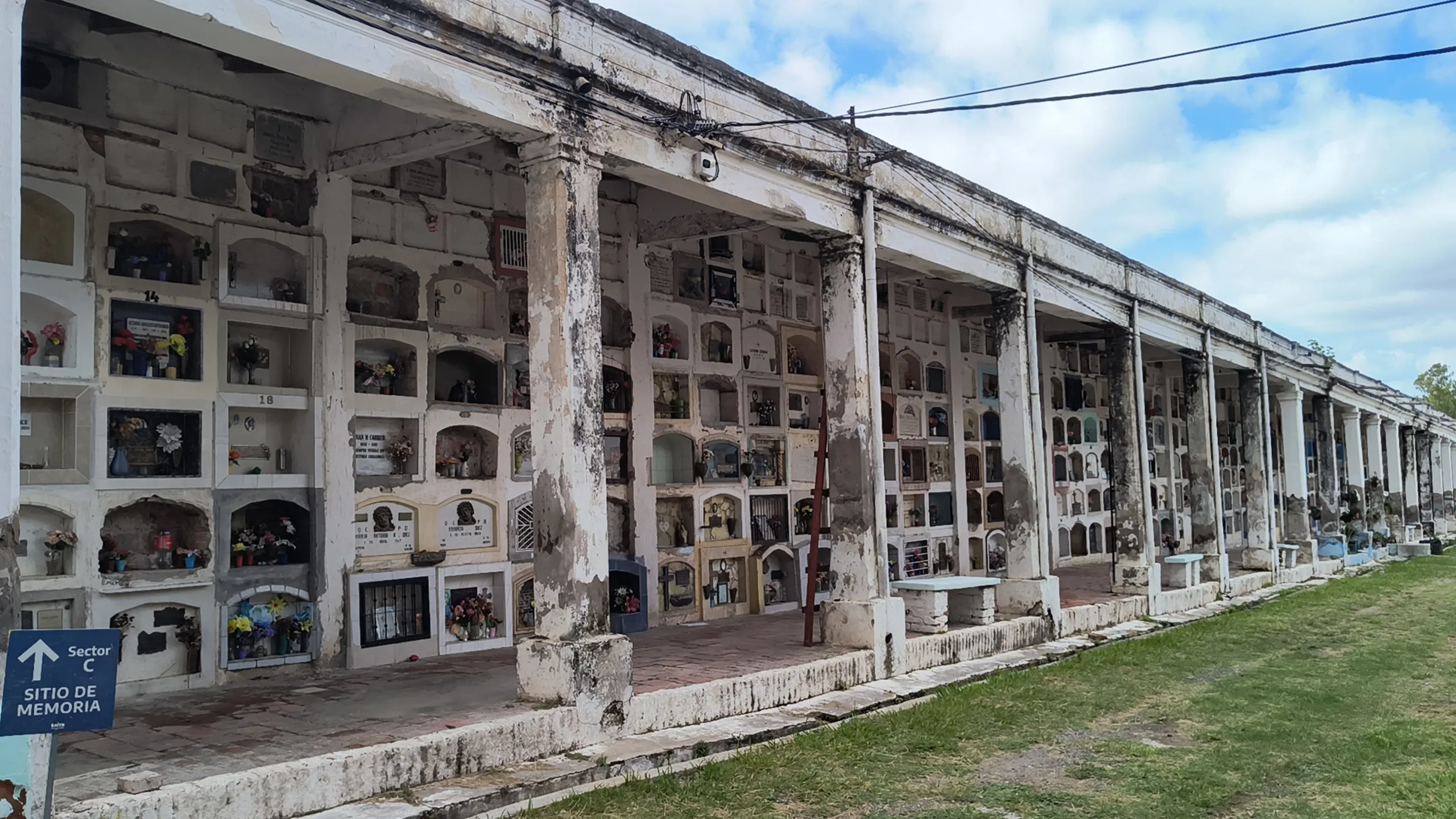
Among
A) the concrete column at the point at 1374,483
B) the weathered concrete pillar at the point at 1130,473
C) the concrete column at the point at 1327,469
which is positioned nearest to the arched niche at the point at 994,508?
the weathered concrete pillar at the point at 1130,473

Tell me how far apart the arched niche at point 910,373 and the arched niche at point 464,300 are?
648 centimetres

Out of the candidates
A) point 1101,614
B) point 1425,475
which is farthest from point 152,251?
point 1425,475

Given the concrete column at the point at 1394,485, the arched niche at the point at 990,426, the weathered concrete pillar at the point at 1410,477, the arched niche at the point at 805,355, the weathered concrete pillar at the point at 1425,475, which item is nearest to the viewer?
the arched niche at the point at 805,355

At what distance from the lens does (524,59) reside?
6137 millimetres

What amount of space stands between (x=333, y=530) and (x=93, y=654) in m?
4.80

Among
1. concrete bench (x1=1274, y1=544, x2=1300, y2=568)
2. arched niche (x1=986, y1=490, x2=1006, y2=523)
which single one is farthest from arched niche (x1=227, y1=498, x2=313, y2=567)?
concrete bench (x1=1274, y1=544, x2=1300, y2=568)

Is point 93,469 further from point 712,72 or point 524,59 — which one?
point 712,72

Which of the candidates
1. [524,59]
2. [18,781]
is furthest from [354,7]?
[18,781]

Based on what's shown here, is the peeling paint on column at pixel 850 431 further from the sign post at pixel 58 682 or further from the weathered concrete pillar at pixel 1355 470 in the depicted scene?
the weathered concrete pillar at pixel 1355 470

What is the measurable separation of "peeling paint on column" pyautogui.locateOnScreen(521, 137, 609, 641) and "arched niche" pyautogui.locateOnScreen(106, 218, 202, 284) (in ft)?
8.39

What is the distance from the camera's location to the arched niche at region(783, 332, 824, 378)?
1247cm

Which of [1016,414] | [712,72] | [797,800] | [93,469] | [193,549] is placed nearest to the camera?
[797,800]

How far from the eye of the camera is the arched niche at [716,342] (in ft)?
36.6

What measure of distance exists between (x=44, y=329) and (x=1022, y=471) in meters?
8.23
